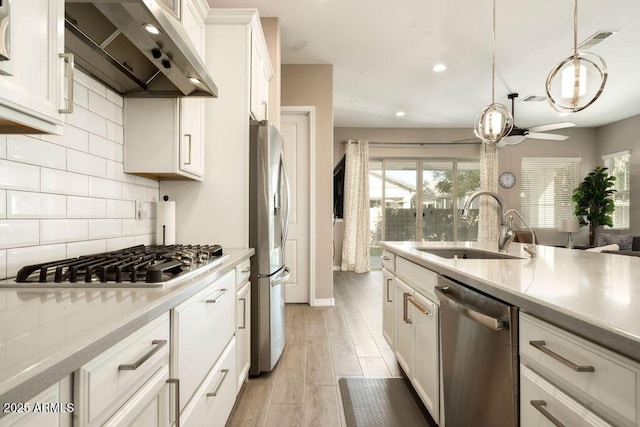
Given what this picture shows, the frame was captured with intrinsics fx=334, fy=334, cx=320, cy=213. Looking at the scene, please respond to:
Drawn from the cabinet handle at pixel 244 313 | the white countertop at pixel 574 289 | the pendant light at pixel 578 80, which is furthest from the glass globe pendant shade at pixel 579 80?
the cabinet handle at pixel 244 313

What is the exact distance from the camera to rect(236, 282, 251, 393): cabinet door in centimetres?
183

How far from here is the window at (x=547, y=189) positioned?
7137 millimetres

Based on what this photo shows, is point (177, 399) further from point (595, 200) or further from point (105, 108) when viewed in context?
point (595, 200)

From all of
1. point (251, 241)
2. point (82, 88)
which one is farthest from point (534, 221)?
point (82, 88)

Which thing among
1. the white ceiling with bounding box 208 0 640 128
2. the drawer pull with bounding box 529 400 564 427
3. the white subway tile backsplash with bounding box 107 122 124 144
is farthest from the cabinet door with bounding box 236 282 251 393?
the white ceiling with bounding box 208 0 640 128

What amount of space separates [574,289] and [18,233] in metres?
1.77

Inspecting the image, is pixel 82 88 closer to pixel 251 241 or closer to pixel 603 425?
pixel 251 241

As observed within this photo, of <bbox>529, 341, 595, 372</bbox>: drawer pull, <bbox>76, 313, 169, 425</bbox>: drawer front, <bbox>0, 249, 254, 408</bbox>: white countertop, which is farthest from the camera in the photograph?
<bbox>529, 341, 595, 372</bbox>: drawer pull

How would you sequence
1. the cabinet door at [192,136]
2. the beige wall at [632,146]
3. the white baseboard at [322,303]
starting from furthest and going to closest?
the beige wall at [632,146] → the white baseboard at [322,303] → the cabinet door at [192,136]

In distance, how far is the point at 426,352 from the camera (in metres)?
1.66

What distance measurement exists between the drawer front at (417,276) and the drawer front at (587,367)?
26.1 inches

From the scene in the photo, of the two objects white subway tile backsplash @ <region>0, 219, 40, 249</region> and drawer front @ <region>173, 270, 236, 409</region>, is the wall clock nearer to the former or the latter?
drawer front @ <region>173, 270, 236, 409</region>

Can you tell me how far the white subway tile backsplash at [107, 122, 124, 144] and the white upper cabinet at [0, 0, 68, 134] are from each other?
71cm

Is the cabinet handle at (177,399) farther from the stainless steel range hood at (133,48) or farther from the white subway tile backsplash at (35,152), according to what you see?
the stainless steel range hood at (133,48)
